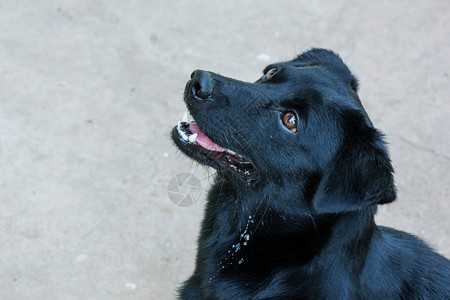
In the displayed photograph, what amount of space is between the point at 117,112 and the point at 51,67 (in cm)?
71

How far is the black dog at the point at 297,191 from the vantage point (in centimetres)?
216

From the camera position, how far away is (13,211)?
3289 mm

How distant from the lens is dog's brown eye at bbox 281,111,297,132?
7.40ft

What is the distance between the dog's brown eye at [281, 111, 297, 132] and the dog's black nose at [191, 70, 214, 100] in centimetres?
36

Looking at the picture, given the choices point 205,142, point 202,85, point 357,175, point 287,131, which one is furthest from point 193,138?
point 357,175

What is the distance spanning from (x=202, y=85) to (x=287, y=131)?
448 millimetres

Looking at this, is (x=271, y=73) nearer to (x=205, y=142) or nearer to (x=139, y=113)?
(x=205, y=142)

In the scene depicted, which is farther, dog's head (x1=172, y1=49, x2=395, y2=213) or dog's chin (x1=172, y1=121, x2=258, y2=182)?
dog's chin (x1=172, y1=121, x2=258, y2=182)

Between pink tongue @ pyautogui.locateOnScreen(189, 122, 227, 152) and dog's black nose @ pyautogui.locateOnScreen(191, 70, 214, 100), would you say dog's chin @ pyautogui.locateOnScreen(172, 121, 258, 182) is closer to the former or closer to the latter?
pink tongue @ pyautogui.locateOnScreen(189, 122, 227, 152)

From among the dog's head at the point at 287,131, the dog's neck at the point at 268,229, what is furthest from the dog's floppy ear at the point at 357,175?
the dog's neck at the point at 268,229

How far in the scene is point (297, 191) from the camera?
7.54ft

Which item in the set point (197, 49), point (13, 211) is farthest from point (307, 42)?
point (13, 211)

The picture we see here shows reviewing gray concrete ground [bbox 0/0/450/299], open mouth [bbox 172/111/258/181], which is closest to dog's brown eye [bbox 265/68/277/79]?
open mouth [bbox 172/111/258/181]

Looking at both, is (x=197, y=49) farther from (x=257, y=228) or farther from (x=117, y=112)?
(x=257, y=228)
